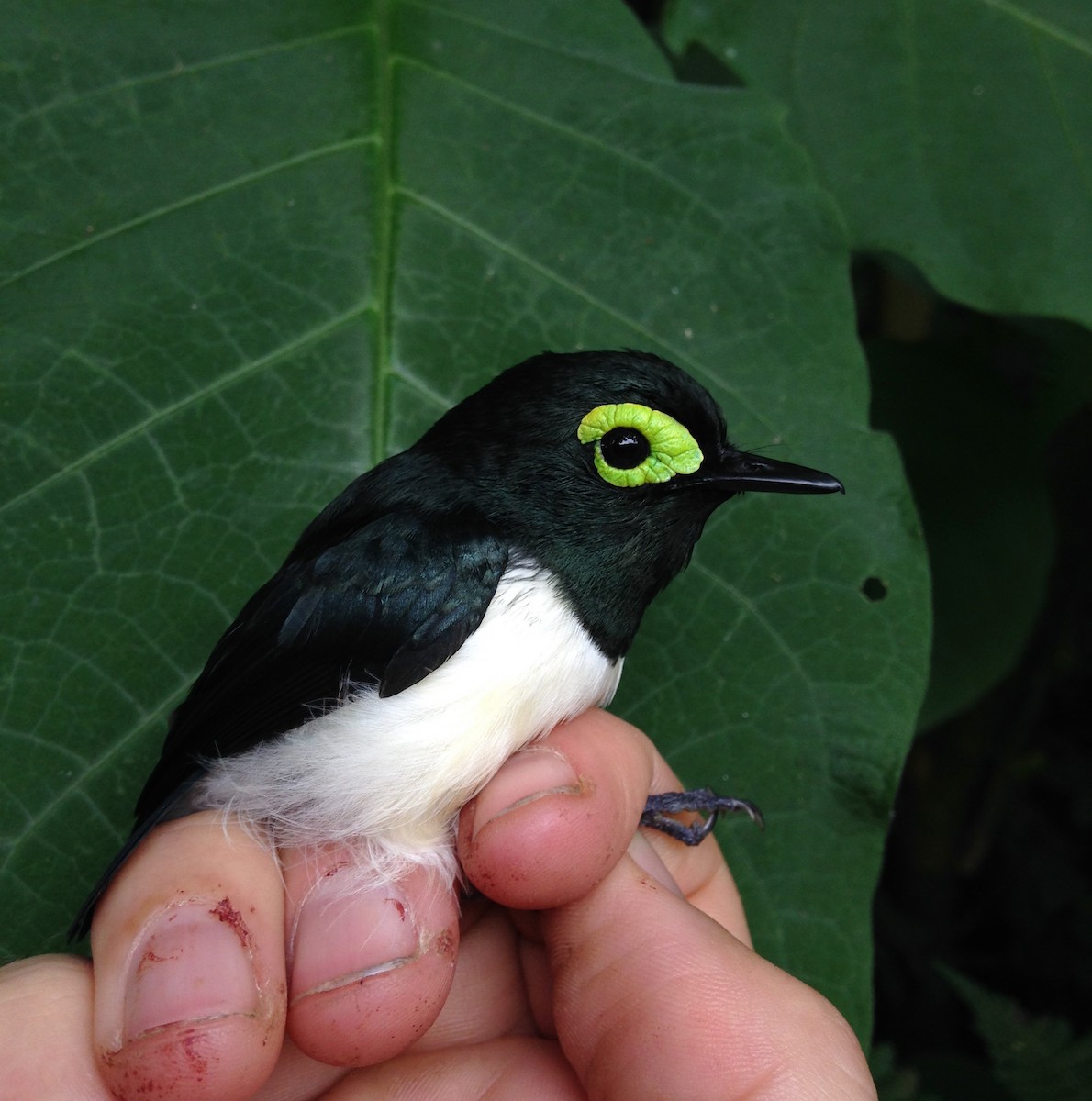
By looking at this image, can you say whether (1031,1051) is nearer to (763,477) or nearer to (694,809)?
(694,809)

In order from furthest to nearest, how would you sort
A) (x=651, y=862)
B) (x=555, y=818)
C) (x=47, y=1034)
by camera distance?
(x=651, y=862) < (x=555, y=818) < (x=47, y=1034)

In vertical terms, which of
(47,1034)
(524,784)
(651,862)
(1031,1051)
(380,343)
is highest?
(380,343)

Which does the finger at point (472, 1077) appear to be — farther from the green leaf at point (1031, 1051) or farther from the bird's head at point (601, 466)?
the green leaf at point (1031, 1051)

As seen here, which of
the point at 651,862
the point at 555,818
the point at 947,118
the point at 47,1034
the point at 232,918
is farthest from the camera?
the point at 947,118

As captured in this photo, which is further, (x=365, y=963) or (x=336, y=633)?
(x=336, y=633)

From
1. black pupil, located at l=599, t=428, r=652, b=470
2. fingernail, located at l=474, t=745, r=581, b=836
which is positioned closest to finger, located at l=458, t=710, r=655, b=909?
fingernail, located at l=474, t=745, r=581, b=836

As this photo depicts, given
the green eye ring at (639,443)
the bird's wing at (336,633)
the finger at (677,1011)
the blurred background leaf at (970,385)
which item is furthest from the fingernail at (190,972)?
the blurred background leaf at (970,385)

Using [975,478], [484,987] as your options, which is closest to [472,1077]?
[484,987]
